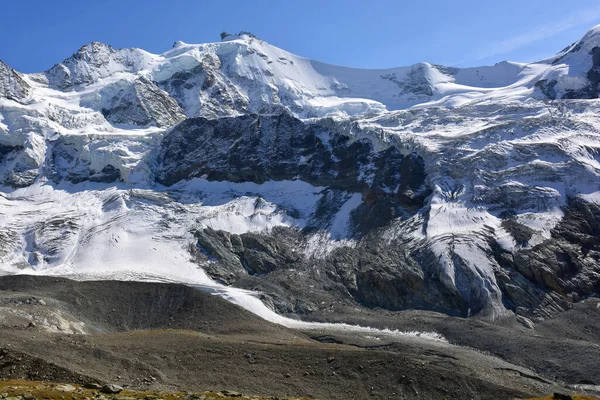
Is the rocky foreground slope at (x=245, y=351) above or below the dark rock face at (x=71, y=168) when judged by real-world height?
below

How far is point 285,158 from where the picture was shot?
173125 mm

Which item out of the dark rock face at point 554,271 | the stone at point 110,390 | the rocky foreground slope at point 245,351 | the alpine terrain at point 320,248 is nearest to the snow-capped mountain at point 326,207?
the dark rock face at point 554,271

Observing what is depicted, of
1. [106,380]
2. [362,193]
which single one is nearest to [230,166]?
[362,193]

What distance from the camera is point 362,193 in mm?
149000

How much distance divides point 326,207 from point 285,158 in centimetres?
2881

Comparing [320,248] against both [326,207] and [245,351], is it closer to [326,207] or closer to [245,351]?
[326,207]

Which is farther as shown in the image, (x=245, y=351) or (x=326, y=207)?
(x=326, y=207)

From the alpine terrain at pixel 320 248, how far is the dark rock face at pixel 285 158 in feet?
1.72

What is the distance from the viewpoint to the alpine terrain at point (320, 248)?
71.4m

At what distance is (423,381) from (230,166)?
115 metres

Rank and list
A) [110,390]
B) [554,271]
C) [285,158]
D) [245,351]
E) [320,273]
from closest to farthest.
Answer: [110,390], [245,351], [554,271], [320,273], [285,158]

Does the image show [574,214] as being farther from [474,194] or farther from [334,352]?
[334,352]

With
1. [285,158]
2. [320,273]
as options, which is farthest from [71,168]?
[320,273]

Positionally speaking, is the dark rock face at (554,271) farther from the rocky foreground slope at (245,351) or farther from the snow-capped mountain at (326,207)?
the rocky foreground slope at (245,351)
